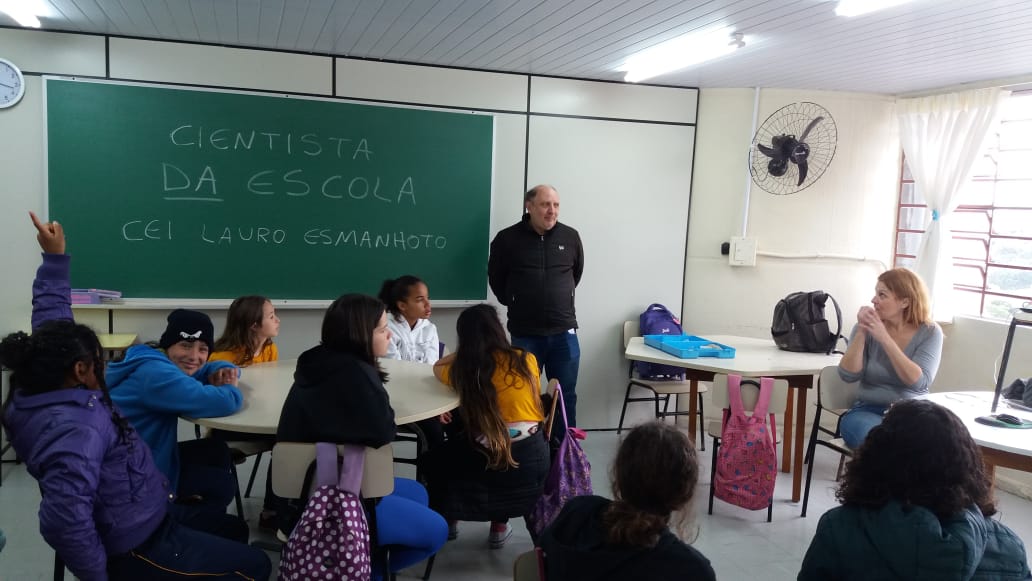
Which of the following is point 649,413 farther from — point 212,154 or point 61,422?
point 61,422

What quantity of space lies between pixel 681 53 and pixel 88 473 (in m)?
3.49

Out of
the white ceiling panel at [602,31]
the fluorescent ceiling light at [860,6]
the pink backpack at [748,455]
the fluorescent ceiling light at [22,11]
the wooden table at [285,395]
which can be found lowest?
the pink backpack at [748,455]

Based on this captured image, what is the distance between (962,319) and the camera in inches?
181

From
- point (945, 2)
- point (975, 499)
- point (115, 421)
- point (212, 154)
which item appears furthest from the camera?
point (212, 154)

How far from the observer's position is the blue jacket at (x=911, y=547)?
1463 mm

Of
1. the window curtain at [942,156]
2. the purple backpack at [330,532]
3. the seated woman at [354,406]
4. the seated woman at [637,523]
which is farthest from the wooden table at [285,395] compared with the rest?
the window curtain at [942,156]

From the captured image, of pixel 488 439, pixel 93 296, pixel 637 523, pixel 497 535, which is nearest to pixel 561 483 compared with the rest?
pixel 488 439

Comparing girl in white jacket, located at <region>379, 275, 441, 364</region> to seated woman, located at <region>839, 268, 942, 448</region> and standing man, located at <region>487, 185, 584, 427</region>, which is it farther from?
seated woman, located at <region>839, 268, 942, 448</region>

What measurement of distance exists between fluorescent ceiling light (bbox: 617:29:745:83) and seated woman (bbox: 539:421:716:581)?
2.57 meters

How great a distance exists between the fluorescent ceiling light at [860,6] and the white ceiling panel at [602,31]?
46 millimetres

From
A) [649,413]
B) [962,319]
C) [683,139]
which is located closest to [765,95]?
[683,139]

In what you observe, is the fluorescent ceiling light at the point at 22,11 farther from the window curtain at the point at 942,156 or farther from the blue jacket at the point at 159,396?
the window curtain at the point at 942,156

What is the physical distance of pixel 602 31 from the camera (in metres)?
3.56

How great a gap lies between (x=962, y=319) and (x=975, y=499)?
11.8 ft
